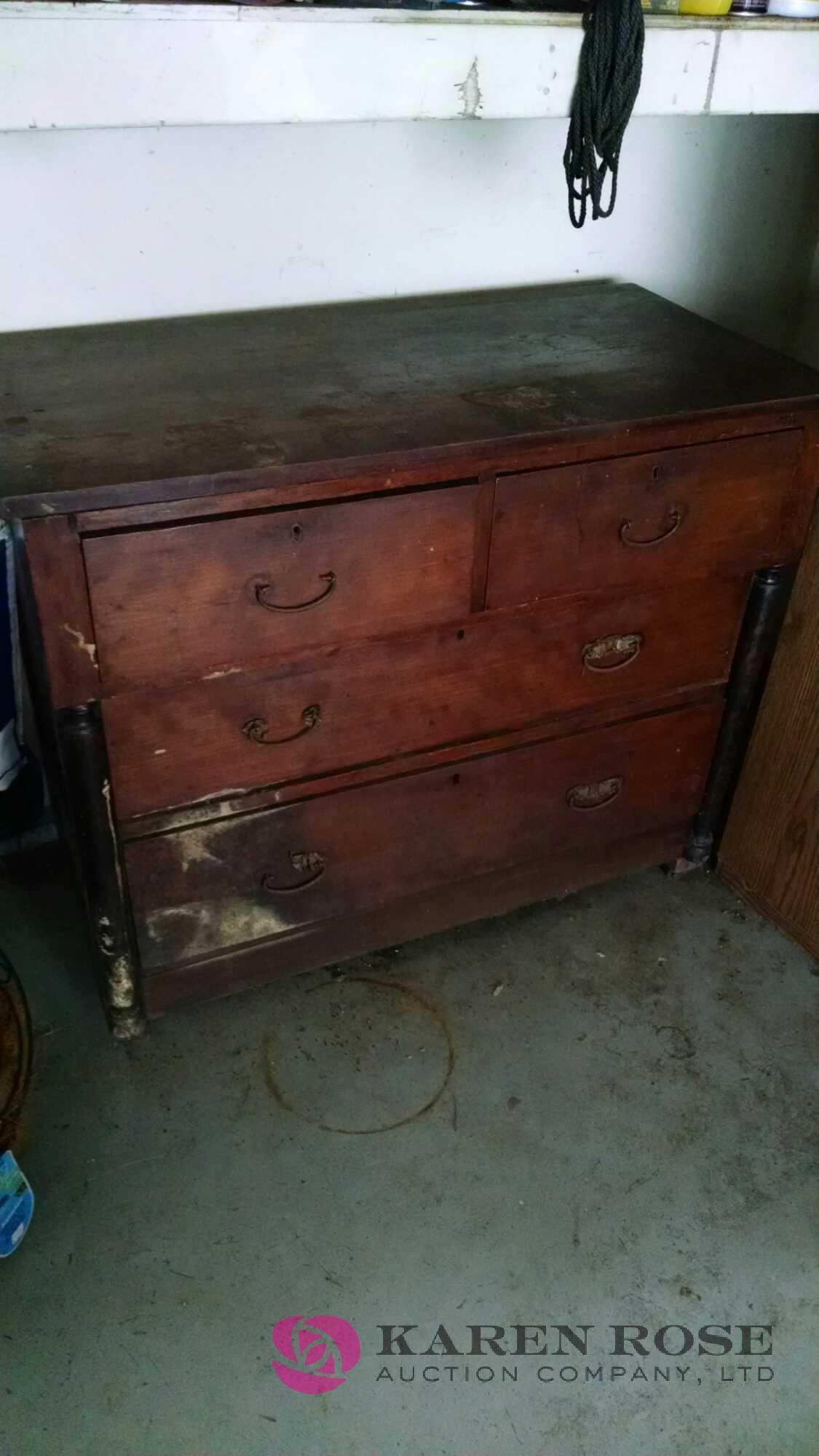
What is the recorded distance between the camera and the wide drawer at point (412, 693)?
135 centimetres

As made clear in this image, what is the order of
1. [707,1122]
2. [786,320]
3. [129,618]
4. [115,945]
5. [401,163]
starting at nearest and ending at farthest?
1. [129,618]
2. [115,945]
3. [707,1122]
4. [401,163]
5. [786,320]

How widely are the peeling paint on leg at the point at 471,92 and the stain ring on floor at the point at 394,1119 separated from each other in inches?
47.9

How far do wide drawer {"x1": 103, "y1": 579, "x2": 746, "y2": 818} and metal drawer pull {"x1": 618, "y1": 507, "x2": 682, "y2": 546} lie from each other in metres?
0.09

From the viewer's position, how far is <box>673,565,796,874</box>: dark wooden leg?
5.38 feet

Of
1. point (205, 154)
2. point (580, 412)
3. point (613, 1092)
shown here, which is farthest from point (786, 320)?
point (613, 1092)

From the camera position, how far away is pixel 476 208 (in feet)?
5.79

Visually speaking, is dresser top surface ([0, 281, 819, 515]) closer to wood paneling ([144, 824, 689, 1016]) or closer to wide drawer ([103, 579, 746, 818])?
wide drawer ([103, 579, 746, 818])

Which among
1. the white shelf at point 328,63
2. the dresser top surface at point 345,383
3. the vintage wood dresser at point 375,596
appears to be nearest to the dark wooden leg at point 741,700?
the vintage wood dresser at point 375,596

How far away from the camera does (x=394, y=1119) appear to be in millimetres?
1554

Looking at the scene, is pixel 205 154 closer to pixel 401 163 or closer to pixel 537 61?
Answer: pixel 401 163

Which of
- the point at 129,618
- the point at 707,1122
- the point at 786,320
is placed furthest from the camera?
the point at 786,320

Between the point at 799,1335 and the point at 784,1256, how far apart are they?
10cm

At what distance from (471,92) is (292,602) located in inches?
26.1

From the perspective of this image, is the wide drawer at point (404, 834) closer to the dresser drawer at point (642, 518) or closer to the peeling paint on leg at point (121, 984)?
the peeling paint on leg at point (121, 984)
